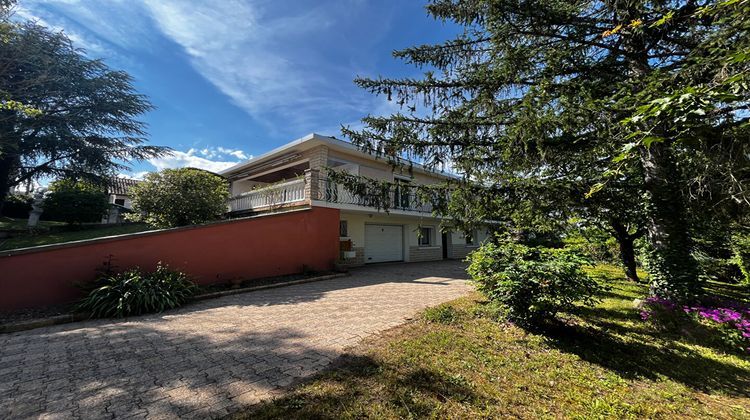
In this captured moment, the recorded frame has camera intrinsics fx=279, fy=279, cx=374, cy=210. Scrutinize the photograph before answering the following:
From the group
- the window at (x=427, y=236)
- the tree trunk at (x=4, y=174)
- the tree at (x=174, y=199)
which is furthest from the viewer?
the window at (x=427, y=236)

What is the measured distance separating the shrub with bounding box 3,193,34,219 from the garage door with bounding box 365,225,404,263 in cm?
2105

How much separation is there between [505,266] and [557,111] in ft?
9.70

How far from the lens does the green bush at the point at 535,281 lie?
4070 millimetres

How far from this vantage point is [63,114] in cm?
1501

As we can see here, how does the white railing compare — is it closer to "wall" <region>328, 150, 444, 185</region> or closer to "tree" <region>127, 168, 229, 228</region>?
"tree" <region>127, 168, 229, 228</region>

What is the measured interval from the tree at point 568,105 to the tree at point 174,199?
745cm

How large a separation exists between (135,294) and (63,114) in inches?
644

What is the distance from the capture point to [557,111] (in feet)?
16.5

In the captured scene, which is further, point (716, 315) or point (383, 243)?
point (383, 243)

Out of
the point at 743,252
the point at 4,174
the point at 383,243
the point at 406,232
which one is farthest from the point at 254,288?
the point at 4,174

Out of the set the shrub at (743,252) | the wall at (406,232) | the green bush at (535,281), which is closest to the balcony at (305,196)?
the wall at (406,232)

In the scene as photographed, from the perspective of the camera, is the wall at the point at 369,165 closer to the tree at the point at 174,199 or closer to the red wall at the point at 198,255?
the red wall at the point at 198,255

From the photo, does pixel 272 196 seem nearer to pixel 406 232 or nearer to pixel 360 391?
pixel 406 232

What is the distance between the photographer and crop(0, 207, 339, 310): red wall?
5.76m
